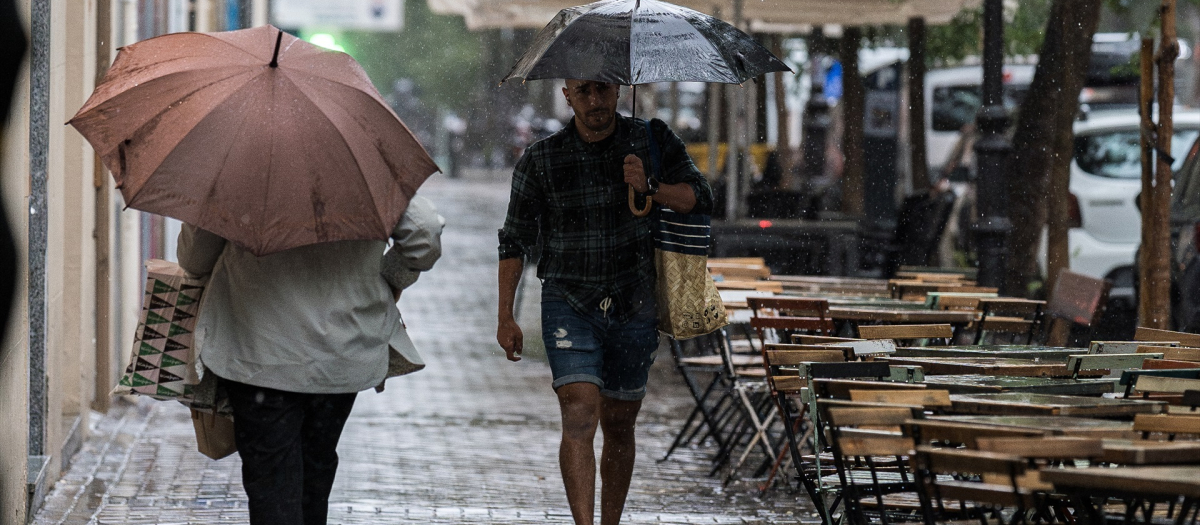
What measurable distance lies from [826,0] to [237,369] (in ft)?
26.9

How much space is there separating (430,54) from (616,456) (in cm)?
4808

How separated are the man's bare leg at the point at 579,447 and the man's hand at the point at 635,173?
2.25ft

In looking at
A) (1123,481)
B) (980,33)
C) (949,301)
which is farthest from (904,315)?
(980,33)

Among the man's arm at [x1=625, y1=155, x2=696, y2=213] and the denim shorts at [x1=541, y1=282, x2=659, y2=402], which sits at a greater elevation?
the man's arm at [x1=625, y1=155, x2=696, y2=213]

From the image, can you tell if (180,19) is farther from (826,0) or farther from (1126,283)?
(1126,283)

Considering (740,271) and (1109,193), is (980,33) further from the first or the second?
(740,271)

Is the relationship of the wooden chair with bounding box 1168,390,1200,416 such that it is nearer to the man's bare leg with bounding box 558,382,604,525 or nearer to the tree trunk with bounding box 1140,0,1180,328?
the man's bare leg with bounding box 558,382,604,525

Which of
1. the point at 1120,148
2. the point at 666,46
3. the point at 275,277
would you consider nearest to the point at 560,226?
the point at 666,46

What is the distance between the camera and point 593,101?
17.7 feet

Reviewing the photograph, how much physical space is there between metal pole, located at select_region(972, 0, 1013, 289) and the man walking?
506 centimetres

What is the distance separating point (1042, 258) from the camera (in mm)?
13211

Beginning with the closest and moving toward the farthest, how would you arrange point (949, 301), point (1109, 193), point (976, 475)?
point (976, 475), point (949, 301), point (1109, 193)

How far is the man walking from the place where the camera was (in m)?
5.41

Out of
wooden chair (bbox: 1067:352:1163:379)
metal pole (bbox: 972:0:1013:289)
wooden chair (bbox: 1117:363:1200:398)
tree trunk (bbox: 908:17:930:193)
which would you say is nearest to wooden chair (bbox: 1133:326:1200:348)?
wooden chair (bbox: 1067:352:1163:379)
